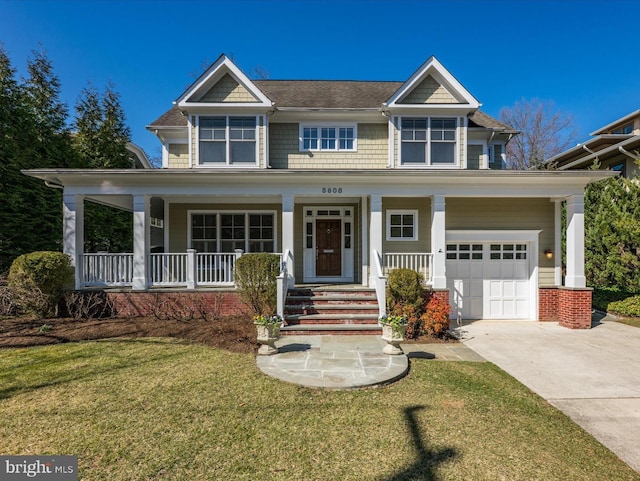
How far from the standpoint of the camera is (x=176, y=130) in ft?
36.1

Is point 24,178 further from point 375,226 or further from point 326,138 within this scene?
point 375,226

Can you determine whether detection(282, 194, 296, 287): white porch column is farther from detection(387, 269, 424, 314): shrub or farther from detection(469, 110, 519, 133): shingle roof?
detection(469, 110, 519, 133): shingle roof

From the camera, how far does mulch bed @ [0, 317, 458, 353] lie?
22.4ft

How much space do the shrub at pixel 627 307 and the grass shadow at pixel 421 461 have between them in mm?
10858

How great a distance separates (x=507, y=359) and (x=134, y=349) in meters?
7.34

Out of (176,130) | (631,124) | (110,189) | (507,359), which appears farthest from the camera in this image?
(631,124)

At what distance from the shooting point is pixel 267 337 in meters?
6.02

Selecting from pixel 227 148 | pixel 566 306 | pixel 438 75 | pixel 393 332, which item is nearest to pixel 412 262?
pixel 393 332

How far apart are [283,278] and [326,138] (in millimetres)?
5326

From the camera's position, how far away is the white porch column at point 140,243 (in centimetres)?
870

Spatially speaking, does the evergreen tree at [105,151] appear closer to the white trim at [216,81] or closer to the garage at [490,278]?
the white trim at [216,81]

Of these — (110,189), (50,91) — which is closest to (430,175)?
(110,189)

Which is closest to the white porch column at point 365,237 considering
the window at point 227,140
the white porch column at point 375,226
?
the white porch column at point 375,226

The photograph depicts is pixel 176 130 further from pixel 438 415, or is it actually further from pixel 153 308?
pixel 438 415
